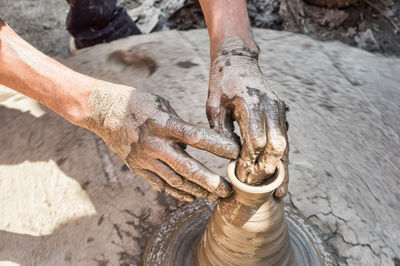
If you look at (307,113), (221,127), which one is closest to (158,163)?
(221,127)

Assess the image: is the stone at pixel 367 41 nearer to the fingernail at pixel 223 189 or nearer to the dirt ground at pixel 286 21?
the dirt ground at pixel 286 21

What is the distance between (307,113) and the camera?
191 centimetres

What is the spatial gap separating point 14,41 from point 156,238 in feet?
3.11

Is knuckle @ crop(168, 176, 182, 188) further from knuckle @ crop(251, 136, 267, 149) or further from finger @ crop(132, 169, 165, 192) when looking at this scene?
knuckle @ crop(251, 136, 267, 149)

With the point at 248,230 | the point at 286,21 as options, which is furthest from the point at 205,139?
the point at 286,21

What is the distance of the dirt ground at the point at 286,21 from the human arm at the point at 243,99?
200 centimetres

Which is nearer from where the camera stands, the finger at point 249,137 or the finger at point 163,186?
the finger at point 249,137

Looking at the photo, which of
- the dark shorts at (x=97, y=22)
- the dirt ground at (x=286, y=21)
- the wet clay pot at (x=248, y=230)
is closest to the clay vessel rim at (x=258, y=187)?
the wet clay pot at (x=248, y=230)

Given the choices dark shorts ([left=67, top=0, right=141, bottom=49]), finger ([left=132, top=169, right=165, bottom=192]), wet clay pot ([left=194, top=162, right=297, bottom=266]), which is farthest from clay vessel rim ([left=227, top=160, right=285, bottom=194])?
dark shorts ([left=67, top=0, right=141, bottom=49])

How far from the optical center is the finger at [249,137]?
1065 millimetres

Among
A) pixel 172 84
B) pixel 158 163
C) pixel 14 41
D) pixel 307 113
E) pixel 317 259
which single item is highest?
pixel 14 41

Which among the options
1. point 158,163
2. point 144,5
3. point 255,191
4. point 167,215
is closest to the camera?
point 255,191

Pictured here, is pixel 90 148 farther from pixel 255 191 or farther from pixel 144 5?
pixel 144 5

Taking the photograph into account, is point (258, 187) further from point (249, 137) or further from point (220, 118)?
point (220, 118)
